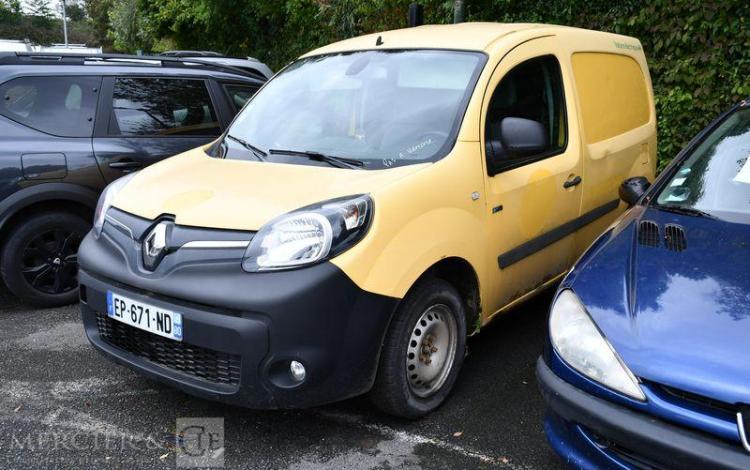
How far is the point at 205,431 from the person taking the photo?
3037mm

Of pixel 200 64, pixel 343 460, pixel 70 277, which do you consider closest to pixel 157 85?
pixel 200 64

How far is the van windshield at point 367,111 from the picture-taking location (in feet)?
10.6

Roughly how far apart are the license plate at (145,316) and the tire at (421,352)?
87 cm

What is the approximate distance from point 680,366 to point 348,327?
120 centimetres

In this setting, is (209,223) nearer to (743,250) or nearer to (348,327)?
(348,327)

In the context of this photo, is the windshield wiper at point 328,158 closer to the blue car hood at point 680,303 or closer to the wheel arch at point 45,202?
the blue car hood at point 680,303

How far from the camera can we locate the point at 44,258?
4.61m

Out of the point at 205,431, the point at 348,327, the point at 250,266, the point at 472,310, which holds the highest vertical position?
the point at 250,266

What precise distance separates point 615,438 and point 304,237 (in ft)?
4.35

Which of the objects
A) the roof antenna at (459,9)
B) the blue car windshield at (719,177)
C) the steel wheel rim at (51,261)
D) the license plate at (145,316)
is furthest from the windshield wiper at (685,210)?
the roof antenna at (459,9)

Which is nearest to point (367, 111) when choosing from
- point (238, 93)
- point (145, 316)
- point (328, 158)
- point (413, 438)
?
point (328, 158)

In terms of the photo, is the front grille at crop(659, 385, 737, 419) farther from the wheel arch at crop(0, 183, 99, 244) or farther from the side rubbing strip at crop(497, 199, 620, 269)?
the wheel arch at crop(0, 183, 99, 244)

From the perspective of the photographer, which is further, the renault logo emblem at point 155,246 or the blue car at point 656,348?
the renault logo emblem at point 155,246

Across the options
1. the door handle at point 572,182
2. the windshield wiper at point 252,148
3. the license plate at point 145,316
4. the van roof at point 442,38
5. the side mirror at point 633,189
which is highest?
the van roof at point 442,38
